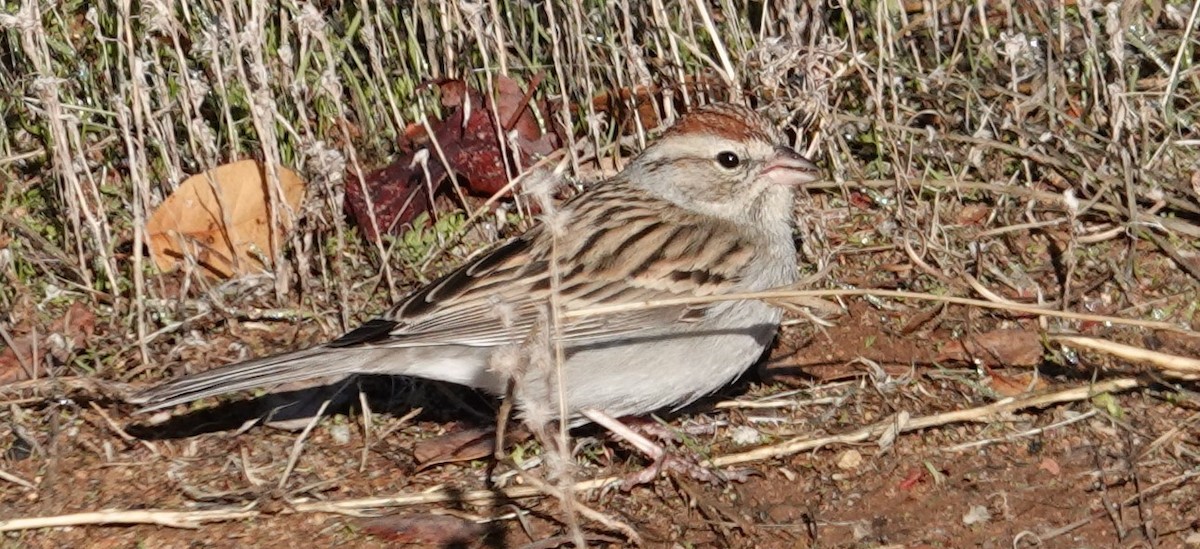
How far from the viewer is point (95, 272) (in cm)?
547

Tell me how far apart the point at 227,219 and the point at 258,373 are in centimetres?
98

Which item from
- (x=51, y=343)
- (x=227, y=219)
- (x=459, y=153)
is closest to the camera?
(x=51, y=343)

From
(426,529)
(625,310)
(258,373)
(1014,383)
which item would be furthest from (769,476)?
(258,373)

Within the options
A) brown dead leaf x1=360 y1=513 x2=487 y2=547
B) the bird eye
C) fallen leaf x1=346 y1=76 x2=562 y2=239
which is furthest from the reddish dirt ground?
fallen leaf x1=346 y1=76 x2=562 y2=239

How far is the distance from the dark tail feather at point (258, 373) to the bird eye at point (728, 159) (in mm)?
1184

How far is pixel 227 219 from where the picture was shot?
5.34 m

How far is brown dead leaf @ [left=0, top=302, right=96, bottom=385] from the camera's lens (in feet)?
16.8

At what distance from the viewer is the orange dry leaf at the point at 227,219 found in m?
5.38

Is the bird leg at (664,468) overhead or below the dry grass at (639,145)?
below

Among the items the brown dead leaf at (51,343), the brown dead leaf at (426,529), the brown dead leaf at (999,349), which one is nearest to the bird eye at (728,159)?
the brown dead leaf at (999,349)

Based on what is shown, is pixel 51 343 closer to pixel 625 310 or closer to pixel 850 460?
pixel 625 310

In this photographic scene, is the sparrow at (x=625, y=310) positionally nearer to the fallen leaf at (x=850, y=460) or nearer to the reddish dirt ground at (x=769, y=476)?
the reddish dirt ground at (x=769, y=476)

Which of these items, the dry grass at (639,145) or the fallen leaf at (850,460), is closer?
the fallen leaf at (850,460)

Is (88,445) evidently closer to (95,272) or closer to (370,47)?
(95,272)
